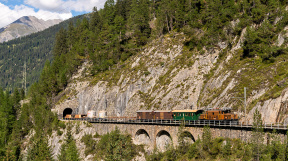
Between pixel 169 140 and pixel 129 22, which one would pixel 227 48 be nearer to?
pixel 169 140

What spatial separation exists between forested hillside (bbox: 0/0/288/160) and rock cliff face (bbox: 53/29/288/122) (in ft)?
2.91

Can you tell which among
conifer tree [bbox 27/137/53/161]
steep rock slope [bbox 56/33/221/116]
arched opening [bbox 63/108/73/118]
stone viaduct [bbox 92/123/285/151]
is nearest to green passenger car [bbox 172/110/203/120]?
stone viaduct [bbox 92/123/285/151]

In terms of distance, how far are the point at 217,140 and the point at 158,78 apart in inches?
1474

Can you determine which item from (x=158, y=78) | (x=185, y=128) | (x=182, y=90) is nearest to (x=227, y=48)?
(x=182, y=90)

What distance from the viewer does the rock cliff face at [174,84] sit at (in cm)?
5284

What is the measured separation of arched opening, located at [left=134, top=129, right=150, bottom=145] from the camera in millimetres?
64731

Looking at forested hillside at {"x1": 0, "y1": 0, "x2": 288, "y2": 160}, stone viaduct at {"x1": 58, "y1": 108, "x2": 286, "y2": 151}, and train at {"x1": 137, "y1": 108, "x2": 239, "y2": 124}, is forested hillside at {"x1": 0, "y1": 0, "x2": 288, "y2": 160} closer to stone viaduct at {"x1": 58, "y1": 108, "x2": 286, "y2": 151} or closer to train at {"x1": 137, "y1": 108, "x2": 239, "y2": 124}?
train at {"x1": 137, "y1": 108, "x2": 239, "y2": 124}

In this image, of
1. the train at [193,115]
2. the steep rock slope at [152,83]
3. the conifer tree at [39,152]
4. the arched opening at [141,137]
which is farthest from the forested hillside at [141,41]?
the arched opening at [141,137]

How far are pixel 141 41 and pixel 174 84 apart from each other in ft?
112

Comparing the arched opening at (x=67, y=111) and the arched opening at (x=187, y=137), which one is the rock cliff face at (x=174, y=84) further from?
the arched opening at (x=187, y=137)

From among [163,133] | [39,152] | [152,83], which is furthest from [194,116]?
[39,152]

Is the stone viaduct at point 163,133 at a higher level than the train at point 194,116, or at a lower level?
lower

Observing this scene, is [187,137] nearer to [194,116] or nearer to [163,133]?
[194,116]

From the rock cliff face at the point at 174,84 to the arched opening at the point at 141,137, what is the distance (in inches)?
339
